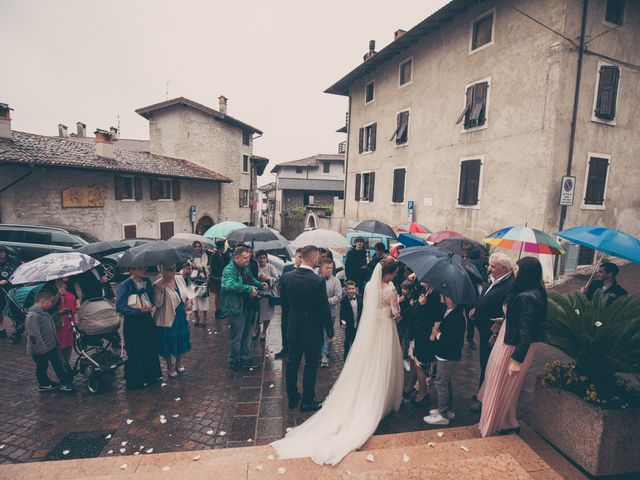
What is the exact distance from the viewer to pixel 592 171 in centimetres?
1229

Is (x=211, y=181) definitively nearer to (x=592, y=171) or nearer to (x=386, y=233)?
(x=386, y=233)

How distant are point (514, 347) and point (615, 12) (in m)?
14.6

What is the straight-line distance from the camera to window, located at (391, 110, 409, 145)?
719 inches

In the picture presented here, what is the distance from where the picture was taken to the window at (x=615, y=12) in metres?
11.6

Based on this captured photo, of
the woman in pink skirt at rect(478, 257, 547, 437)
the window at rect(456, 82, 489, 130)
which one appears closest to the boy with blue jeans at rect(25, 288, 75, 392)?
the woman in pink skirt at rect(478, 257, 547, 437)

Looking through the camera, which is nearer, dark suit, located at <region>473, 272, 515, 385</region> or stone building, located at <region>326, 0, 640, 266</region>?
dark suit, located at <region>473, 272, 515, 385</region>

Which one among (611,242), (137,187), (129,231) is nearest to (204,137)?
(137,187)

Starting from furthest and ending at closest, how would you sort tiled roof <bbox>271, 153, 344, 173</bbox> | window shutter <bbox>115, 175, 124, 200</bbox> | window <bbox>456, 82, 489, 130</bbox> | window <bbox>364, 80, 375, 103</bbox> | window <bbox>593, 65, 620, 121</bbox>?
tiled roof <bbox>271, 153, 344, 173</bbox> → window <bbox>364, 80, 375, 103</bbox> → window shutter <bbox>115, 175, 124, 200</bbox> → window <bbox>456, 82, 489, 130</bbox> → window <bbox>593, 65, 620, 121</bbox>

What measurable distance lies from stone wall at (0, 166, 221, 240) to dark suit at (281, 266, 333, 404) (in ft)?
52.2

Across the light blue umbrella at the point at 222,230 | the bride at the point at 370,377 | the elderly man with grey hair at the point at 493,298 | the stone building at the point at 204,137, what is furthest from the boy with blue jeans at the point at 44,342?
the stone building at the point at 204,137

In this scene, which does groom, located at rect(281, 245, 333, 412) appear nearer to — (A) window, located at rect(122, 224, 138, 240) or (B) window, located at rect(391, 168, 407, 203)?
(B) window, located at rect(391, 168, 407, 203)

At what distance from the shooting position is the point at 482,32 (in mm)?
13883

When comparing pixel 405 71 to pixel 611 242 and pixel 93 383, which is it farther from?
pixel 93 383

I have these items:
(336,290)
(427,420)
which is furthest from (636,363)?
(336,290)
